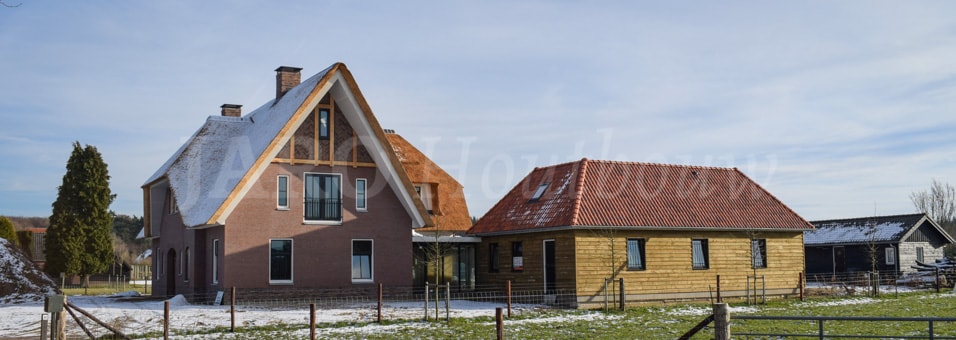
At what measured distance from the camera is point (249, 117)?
3155cm

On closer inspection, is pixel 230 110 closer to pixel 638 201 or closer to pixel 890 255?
pixel 638 201

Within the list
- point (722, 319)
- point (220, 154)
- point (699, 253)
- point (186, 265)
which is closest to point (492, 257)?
point (699, 253)

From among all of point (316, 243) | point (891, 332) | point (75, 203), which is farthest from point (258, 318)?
point (75, 203)

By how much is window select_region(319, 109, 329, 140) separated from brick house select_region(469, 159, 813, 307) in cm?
633

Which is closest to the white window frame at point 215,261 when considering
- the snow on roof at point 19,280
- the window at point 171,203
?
the window at point 171,203

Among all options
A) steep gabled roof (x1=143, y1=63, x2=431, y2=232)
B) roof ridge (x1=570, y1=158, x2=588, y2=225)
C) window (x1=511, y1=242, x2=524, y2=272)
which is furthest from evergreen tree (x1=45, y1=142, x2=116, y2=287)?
roof ridge (x1=570, y1=158, x2=588, y2=225)

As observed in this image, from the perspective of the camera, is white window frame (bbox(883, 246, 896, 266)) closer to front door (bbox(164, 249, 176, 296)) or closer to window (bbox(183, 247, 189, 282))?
window (bbox(183, 247, 189, 282))

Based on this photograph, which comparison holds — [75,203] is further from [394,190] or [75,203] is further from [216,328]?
[216,328]

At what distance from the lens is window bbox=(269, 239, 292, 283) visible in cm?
2614

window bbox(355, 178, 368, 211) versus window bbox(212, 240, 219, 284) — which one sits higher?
window bbox(355, 178, 368, 211)

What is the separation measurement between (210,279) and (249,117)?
6.92m

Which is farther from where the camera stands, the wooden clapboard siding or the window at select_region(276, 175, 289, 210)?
the window at select_region(276, 175, 289, 210)

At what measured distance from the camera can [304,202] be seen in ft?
88.0

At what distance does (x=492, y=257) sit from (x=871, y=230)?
23.1 meters
